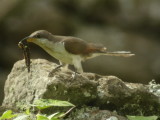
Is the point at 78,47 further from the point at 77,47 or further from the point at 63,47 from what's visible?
the point at 63,47

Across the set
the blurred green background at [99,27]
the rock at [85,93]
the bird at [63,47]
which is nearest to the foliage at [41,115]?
the rock at [85,93]

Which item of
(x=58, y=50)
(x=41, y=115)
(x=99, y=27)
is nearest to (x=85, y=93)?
(x=41, y=115)

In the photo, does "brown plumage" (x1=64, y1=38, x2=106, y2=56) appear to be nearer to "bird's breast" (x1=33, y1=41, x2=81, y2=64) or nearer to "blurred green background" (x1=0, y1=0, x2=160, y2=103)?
"bird's breast" (x1=33, y1=41, x2=81, y2=64)

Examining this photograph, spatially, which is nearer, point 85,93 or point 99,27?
point 85,93

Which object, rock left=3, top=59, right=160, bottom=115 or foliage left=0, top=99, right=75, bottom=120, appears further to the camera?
rock left=3, top=59, right=160, bottom=115

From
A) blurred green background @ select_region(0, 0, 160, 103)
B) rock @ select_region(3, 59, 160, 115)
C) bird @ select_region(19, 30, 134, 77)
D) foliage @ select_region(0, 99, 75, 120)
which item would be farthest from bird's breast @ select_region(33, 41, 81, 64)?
blurred green background @ select_region(0, 0, 160, 103)

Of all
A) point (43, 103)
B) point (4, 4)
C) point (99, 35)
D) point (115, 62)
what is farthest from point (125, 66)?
point (43, 103)

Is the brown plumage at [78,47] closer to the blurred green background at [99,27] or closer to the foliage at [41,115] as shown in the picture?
the foliage at [41,115]
